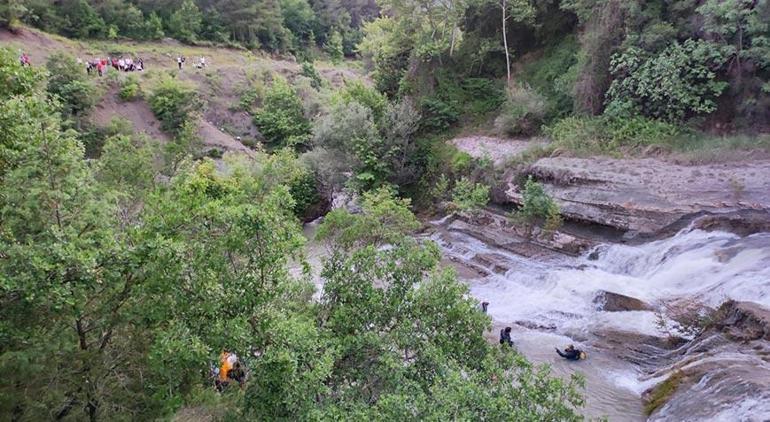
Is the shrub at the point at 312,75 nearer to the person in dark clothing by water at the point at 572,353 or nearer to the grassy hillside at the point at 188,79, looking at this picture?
the grassy hillside at the point at 188,79

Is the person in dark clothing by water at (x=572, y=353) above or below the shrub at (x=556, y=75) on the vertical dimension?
below

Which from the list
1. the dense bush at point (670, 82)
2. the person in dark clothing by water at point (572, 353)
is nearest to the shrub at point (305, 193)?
the dense bush at point (670, 82)

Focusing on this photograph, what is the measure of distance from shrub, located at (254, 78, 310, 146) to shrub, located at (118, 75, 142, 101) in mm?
8231

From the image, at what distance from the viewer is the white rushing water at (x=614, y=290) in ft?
41.3

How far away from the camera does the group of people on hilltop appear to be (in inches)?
1502

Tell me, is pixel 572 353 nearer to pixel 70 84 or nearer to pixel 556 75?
pixel 556 75

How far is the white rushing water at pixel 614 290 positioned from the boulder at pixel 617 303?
13cm

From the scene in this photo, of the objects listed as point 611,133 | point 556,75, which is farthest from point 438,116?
point 611,133

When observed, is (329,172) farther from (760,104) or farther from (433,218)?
(760,104)

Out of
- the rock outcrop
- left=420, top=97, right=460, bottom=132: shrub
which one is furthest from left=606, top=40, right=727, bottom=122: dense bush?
left=420, top=97, right=460, bottom=132: shrub

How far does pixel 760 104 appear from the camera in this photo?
19.6 metres

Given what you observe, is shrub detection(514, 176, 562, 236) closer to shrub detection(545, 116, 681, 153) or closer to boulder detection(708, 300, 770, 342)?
shrub detection(545, 116, 681, 153)

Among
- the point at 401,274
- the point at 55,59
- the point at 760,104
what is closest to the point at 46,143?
the point at 401,274

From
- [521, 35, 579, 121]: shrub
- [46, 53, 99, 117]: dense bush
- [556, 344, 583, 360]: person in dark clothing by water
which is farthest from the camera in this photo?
[46, 53, 99, 117]: dense bush
